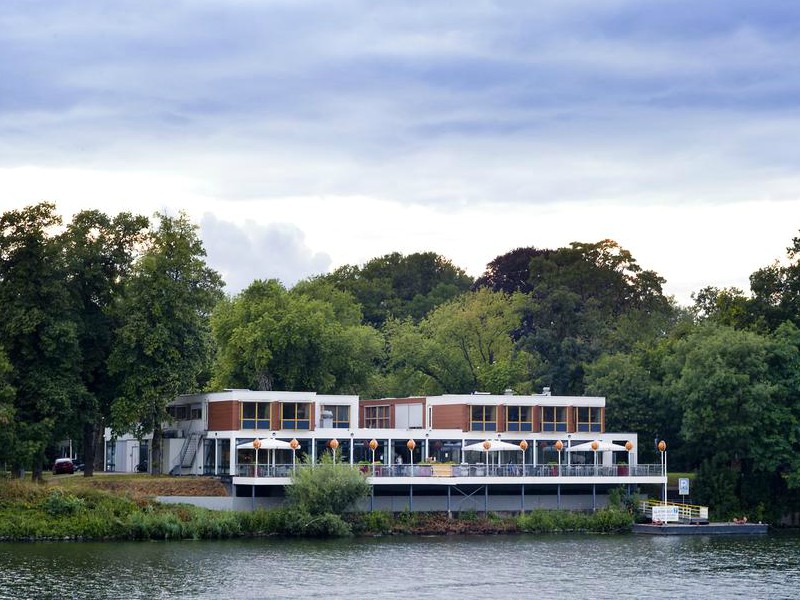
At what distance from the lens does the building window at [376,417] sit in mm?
89750

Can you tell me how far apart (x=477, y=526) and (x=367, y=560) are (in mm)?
16098

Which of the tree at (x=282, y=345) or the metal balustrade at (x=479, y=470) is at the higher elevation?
the tree at (x=282, y=345)

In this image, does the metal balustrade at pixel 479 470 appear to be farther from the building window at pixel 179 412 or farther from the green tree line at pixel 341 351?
the building window at pixel 179 412

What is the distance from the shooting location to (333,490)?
71188 mm

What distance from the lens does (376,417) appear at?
90688 millimetres

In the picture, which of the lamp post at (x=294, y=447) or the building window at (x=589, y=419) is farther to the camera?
the building window at (x=589, y=419)

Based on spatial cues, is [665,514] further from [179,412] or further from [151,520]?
[179,412]

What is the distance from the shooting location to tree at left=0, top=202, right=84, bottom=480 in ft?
240

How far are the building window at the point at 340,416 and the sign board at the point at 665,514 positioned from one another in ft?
60.5

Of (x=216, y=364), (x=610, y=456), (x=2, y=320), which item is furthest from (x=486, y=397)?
(x=2, y=320)

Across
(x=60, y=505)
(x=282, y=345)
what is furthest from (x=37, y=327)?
(x=282, y=345)

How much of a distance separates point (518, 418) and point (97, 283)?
26.4m

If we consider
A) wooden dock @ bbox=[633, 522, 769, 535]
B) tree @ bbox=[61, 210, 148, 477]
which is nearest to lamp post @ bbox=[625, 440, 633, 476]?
wooden dock @ bbox=[633, 522, 769, 535]

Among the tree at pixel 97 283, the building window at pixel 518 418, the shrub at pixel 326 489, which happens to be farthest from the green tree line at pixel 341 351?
the shrub at pixel 326 489
